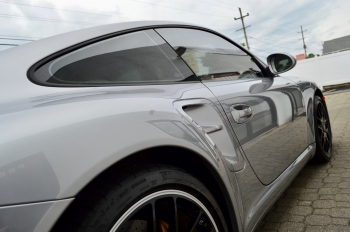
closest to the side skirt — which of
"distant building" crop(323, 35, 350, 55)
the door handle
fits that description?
the door handle

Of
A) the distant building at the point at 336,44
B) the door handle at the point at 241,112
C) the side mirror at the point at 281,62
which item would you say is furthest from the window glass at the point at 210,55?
the distant building at the point at 336,44

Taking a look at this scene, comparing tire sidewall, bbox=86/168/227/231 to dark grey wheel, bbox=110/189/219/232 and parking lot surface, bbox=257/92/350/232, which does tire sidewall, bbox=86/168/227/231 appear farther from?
parking lot surface, bbox=257/92/350/232

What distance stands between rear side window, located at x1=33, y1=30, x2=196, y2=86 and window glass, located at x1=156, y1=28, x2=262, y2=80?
11 cm

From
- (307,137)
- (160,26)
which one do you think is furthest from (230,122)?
(307,137)

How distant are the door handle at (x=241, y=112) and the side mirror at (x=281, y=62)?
4.04 ft

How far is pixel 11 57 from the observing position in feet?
4.26

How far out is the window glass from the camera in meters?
1.79

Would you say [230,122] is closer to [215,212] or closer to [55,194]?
[215,212]

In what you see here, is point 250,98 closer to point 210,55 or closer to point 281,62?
point 210,55

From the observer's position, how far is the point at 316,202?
2424 millimetres

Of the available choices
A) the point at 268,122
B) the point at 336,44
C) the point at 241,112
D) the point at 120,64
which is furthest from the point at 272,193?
the point at 336,44

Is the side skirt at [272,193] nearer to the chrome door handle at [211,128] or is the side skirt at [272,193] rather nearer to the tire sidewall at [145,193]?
the tire sidewall at [145,193]

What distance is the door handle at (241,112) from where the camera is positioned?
164 cm

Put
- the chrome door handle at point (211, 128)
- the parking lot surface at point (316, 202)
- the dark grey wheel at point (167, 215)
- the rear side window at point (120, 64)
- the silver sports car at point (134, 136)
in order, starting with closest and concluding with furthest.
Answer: the silver sports car at point (134, 136) → the dark grey wheel at point (167, 215) → the rear side window at point (120, 64) → the chrome door handle at point (211, 128) → the parking lot surface at point (316, 202)
